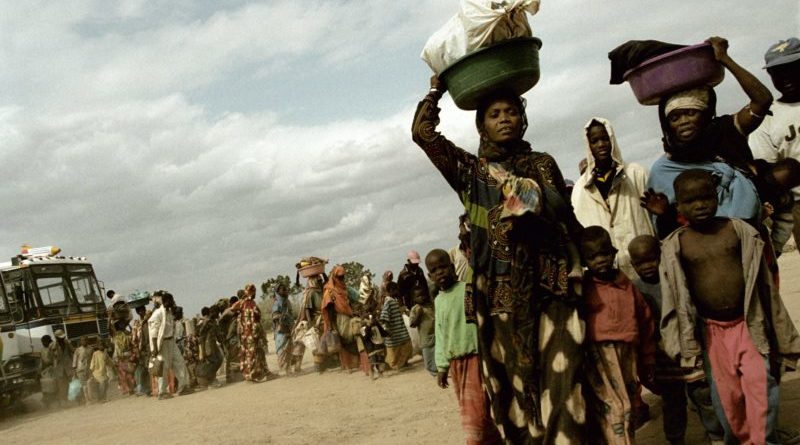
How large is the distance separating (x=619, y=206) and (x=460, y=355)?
4.73ft

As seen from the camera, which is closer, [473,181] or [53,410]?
[473,181]

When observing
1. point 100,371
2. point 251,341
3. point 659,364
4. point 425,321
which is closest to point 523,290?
point 659,364

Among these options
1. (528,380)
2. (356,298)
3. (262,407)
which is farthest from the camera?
(356,298)

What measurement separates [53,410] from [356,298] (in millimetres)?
7917

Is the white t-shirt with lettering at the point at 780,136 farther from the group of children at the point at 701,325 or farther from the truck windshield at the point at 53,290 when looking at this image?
the truck windshield at the point at 53,290

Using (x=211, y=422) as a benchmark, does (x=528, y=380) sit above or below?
above

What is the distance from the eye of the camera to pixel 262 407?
9.91 meters

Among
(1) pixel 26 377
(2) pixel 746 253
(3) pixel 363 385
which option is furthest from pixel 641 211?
(1) pixel 26 377

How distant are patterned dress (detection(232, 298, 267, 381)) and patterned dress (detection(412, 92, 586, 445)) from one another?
448 inches

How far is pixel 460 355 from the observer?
4.48 metres

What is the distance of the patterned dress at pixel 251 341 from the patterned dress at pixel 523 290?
1137 centimetres

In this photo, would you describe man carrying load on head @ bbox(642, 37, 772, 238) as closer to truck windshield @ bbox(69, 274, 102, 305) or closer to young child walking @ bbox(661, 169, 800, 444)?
young child walking @ bbox(661, 169, 800, 444)

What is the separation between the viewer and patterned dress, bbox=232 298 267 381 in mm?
13891

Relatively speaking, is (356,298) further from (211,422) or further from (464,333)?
(464,333)
